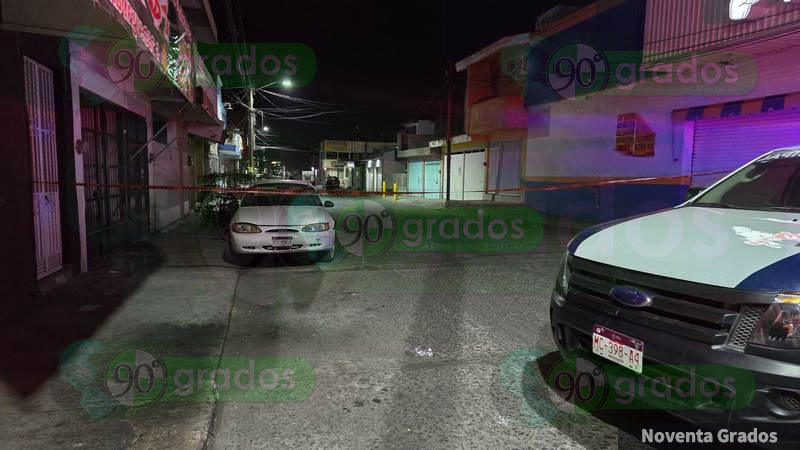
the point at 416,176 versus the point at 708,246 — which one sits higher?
the point at 416,176

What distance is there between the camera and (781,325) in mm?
2199

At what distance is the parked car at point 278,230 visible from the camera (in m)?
7.58

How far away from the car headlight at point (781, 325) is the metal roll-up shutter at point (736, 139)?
29.1 feet

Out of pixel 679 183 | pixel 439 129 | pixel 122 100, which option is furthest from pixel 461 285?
pixel 439 129

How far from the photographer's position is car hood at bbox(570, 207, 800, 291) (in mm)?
2385

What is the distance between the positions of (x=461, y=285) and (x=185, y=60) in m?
8.03

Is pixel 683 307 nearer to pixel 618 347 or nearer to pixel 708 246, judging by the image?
pixel 618 347

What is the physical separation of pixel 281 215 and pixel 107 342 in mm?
3817

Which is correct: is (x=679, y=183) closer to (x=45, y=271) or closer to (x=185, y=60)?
(x=185, y=60)

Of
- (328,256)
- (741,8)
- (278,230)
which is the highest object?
(741,8)

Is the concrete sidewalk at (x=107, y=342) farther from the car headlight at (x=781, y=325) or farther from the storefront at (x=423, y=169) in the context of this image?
the storefront at (x=423, y=169)

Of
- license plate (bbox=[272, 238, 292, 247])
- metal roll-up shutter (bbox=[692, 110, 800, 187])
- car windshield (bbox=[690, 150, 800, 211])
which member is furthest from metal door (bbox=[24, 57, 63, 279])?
metal roll-up shutter (bbox=[692, 110, 800, 187])

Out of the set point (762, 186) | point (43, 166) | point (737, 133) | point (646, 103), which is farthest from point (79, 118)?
point (646, 103)

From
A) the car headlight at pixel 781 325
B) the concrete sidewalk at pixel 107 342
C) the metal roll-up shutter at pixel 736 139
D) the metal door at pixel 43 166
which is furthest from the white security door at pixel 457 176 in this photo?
the car headlight at pixel 781 325
